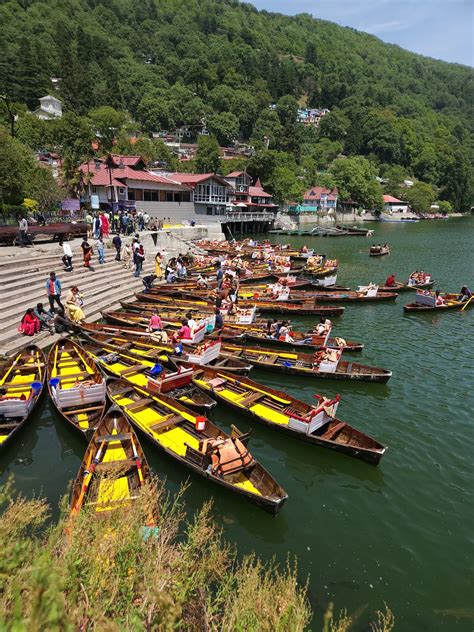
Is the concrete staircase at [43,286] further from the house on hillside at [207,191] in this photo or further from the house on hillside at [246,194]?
the house on hillside at [246,194]

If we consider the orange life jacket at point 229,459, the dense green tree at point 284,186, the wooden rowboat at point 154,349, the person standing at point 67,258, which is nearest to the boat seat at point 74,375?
the wooden rowboat at point 154,349

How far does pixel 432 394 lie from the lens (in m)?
15.8

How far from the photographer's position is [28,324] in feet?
57.3

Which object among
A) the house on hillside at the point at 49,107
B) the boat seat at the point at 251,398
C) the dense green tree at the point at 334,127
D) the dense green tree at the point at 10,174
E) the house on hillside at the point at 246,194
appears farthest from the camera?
the dense green tree at the point at 334,127

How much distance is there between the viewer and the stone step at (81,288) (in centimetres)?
1895

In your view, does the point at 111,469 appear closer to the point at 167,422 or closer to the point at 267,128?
the point at 167,422

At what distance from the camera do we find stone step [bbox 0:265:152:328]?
18953mm

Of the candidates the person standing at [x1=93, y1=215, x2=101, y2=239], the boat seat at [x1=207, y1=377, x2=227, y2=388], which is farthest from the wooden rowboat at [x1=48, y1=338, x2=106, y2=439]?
the person standing at [x1=93, y1=215, x2=101, y2=239]

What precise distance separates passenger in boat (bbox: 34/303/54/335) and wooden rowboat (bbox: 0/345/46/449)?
2.20 metres

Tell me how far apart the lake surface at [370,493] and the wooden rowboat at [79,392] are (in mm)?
729

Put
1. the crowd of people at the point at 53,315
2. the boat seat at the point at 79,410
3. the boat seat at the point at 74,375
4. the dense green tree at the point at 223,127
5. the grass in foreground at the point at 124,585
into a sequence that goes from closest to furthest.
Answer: the grass in foreground at the point at 124,585, the boat seat at the point at 79,410, the boat seat at the point at 74,375, the crowd of people at the point at 53,315, the dense green tree at the point at 223,127

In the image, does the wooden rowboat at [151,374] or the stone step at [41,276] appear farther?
A: the stone step at [41,276]

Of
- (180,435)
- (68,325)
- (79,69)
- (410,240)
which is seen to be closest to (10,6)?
(79,69)

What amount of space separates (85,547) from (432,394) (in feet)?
48.1
